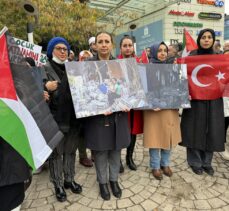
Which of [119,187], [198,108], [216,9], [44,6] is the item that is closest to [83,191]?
[119,187]

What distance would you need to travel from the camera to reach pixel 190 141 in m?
3.90

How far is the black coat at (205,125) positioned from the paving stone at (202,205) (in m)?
0.89

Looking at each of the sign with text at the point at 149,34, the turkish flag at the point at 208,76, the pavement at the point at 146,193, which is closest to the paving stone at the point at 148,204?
the pavement at the point at 146,193

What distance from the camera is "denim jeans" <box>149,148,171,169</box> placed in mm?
3791

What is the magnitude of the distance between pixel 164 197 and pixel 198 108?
1.45 metres

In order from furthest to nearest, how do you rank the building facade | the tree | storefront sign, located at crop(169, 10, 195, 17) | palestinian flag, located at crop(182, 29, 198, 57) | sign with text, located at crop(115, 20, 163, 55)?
1. sign with text, located at crop(115, 20, 163, 55)
2. the building facade
3. storefront sign, located at crop(169, 10, 195, 17)
4. the tree
5. palestinian flag, located at crop(182, 29, 198, 57)

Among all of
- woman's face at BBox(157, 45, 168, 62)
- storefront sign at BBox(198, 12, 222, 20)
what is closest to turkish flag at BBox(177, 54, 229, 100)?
woman's face at BBox(157, 45, 168, 62)

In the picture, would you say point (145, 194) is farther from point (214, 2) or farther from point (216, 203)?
point (214, 2)

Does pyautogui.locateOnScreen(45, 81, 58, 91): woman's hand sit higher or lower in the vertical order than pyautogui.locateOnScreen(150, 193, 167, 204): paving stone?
higher

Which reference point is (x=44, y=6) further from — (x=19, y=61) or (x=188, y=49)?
(x=19, y=61)

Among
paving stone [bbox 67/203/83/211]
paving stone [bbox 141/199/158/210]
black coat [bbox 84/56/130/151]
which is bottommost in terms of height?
paving stone [bbox 141/199/158/210]

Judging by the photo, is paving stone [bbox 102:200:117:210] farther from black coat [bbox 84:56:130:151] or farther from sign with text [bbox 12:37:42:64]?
sign with text [bbox 12:37:42:64]

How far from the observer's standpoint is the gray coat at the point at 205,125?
374cm

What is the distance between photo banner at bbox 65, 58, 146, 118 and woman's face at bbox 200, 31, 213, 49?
4.28 feet
